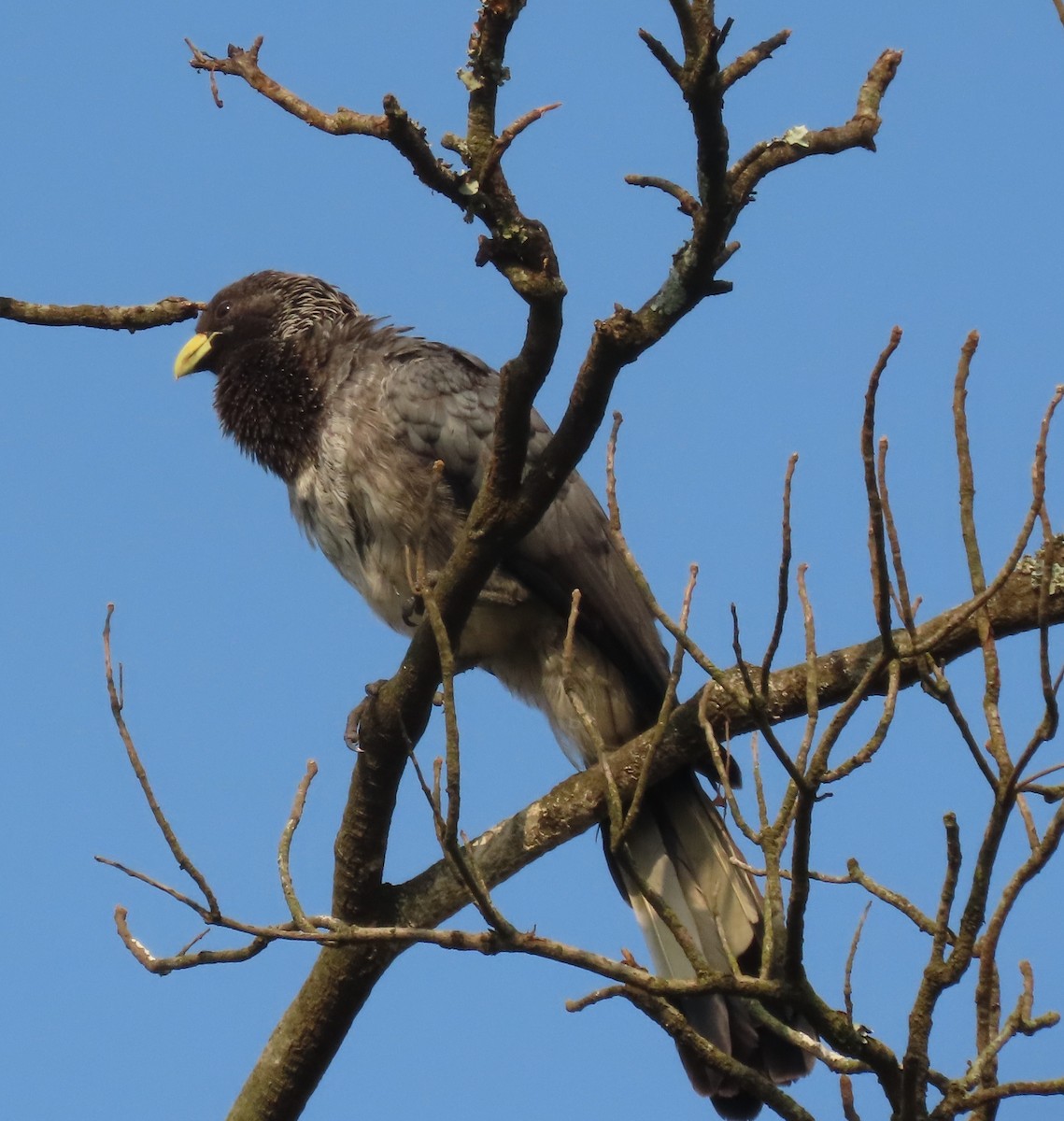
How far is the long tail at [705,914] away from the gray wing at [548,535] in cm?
49

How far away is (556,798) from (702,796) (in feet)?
2.72

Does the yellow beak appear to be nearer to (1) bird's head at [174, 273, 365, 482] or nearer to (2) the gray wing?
(1) bird's head at [174, 273, 365, 482]

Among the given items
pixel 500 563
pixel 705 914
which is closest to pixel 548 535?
pixel 500 563

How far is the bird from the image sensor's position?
5477 mm

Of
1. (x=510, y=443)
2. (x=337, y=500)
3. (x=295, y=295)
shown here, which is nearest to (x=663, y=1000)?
(x=510, y=443)

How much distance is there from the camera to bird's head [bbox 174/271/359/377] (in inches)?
263

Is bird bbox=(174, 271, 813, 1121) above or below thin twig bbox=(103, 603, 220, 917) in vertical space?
above

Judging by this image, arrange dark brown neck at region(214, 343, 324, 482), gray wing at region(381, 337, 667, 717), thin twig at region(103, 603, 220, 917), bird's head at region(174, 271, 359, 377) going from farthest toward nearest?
bird's head at region(174, 271, 359, 377)
dark brown neck at region(214, 343, 324, 482)
gray wing at region(381, 337, 667, 717)
thin twig at region(103, 603, 220, 917)

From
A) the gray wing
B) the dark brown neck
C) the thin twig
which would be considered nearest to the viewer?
the thin twig

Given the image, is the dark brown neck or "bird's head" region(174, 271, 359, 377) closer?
the dark brown neck

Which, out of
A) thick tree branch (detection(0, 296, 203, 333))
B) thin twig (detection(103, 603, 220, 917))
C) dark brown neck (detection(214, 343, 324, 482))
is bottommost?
thin twig (detection(103, 603, 220, 917))

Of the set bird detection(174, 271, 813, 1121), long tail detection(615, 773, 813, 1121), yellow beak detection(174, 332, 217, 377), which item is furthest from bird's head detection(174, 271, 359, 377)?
long tail detection(615, 773, 813, 1121)

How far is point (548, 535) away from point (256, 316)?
196 cm

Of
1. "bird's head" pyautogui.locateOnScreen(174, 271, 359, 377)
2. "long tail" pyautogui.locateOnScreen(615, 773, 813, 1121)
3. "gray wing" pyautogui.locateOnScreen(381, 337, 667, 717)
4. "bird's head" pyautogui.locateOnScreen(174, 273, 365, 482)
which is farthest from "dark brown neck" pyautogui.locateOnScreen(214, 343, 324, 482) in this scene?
"long tail" pyautogui.locateOnScreen(615, 773, 813, 1121)
